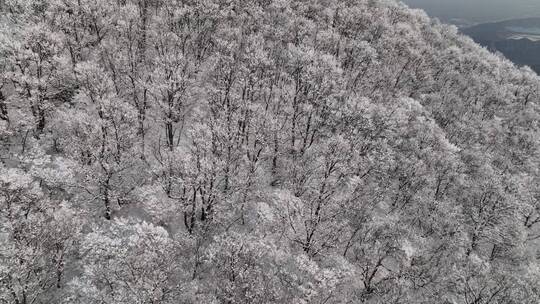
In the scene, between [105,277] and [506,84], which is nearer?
[105,277]

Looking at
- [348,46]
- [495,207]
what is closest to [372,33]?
[348,46]

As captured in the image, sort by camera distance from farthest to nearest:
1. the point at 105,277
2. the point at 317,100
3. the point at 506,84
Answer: the point at 506,84 → the point at 317,100 → the point at 105,277

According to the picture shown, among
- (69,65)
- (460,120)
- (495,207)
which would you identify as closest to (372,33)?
(460,120)

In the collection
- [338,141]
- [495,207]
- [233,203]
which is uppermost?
[338,141]

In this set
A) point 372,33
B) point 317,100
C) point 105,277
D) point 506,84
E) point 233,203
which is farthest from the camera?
point 506,84

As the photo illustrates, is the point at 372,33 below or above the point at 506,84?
above

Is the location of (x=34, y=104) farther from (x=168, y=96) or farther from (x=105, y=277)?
(x=105, y=277)
